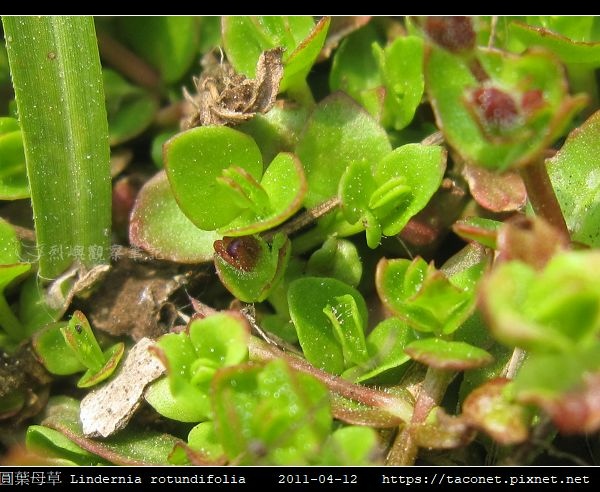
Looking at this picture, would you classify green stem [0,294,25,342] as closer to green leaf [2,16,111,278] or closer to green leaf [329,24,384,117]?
green leaf [2,16,111,278]

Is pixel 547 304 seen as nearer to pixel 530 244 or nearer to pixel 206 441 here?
pixel 530 244

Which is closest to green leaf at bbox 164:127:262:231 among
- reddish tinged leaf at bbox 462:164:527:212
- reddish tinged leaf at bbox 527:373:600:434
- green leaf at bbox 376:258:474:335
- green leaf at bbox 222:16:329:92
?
green leaf at bbox 222:16:329:92

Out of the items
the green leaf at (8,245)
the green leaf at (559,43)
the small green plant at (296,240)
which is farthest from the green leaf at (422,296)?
the green leaf at (8,245)

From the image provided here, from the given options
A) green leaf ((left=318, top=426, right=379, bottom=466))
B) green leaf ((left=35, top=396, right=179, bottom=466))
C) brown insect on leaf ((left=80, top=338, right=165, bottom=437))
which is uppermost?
green leaf ((left=318, top=426, right=379, bottom=466))

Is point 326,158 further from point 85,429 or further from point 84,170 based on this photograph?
point 85,429

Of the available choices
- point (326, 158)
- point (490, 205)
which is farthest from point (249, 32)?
point (490, 205)

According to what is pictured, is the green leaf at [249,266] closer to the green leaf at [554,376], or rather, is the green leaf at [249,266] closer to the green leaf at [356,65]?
the green leaf at [356,65]
